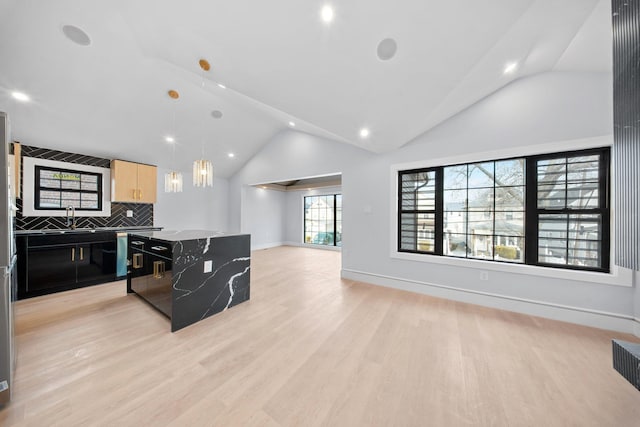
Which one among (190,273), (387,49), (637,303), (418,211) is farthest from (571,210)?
(190,273)

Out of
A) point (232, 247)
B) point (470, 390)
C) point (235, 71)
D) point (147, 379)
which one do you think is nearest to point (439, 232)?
point (470, 390)

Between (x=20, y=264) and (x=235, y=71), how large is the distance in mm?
4008

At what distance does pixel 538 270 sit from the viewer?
264cm

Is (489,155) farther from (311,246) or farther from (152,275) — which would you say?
(311,246)

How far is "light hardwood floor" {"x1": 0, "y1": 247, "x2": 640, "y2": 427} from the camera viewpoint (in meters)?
1.34

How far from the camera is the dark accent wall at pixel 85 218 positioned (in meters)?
3.53

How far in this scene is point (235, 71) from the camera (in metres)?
2.32

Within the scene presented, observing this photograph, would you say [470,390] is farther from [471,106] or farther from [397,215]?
[471,106]

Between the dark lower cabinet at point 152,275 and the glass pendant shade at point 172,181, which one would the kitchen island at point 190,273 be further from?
the glass pendant shade at point 172,181

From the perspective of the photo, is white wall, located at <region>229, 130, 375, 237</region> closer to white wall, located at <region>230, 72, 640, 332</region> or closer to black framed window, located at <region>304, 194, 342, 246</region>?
white wall, located at <region>230, 72, 640, 332</region>

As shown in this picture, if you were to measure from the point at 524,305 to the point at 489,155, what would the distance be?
197 cm

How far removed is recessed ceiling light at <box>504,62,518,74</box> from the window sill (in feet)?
7.67

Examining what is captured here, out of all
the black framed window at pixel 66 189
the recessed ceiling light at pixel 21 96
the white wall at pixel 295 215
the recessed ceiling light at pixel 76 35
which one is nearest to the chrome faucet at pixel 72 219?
the black framed window at pixel 66 189

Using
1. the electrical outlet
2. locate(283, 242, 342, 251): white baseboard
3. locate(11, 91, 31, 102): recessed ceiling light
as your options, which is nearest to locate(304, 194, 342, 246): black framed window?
locate(283, 242, 342, 251): white baseboard
